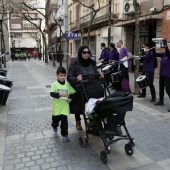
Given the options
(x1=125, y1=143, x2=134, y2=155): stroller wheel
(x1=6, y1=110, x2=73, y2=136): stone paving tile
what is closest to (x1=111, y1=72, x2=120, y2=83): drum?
(x1=6, y1=110, x2=73, y2=136): stone paving tile

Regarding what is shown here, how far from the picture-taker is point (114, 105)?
3312 millimetres

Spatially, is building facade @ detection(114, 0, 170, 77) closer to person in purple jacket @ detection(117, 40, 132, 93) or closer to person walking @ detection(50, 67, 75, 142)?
person in purple jacket @ detection(117, 40, 132, 93)

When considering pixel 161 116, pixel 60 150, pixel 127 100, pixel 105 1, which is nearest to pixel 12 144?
pixel 60 150

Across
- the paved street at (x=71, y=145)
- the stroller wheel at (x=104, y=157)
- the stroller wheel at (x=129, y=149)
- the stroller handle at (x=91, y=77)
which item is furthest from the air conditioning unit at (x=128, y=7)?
the stroller wheel at (x=104, y=157)

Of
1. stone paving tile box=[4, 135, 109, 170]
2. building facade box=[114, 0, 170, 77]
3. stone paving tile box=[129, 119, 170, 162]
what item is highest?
building facade box=[114, 0, 170, 77]

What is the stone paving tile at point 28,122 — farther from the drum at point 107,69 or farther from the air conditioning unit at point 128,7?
the air conditioning unit at point 128,7

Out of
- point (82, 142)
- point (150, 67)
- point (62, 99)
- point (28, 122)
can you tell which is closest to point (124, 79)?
point (150, 67)

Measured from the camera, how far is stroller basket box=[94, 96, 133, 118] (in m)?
3.32

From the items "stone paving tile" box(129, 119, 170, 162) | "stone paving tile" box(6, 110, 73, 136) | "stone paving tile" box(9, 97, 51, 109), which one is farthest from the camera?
"stone paving tile" box(9, 97, 51, 109)

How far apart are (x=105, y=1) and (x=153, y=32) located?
23.4ft

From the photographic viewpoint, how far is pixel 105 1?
19.5 m

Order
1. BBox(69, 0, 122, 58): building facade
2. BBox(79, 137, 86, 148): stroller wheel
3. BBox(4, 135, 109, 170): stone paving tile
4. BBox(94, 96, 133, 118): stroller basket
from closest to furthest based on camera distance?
BBox(94, 96, 133, 118): stroller basket → BBox(4, 135, 109, 170): stone paving tile → BBox(79, 137, 86, 148): stroller wheel → BBox(69, 0, 122, 58): building facade

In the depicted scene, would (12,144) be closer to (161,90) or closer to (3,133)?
(3,133)

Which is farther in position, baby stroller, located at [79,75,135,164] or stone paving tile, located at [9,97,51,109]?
stone paving tile, located at [9,97,51,109]
